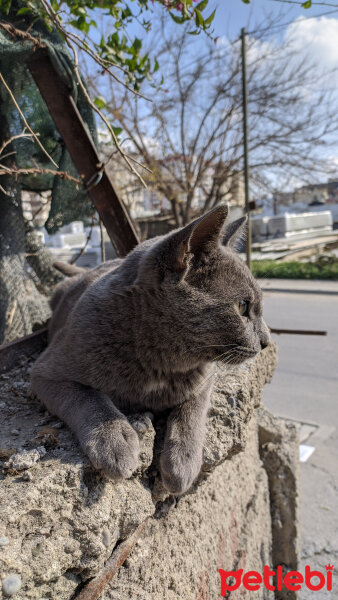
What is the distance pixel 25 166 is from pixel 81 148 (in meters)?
0.44

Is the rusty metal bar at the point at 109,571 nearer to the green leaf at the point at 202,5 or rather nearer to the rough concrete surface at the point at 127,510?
the rough concrete surface at the point at 127,510

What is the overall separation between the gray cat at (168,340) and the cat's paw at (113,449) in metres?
0.12

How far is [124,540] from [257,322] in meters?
0.82

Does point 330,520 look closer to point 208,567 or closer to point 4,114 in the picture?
point 208,567

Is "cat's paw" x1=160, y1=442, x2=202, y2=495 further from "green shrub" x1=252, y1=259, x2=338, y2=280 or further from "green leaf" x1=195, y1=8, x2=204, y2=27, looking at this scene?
"green shrub" x1=252, y1=259, x2=338, y2=280

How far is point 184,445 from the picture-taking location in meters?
1.46

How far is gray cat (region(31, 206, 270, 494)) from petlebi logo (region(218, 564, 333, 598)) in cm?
81

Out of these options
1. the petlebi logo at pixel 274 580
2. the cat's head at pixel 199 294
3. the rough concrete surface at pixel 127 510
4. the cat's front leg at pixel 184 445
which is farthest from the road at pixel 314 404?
the cat's head at pixel 199 294

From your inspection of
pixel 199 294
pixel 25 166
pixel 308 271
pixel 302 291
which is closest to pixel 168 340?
pixel 199 294

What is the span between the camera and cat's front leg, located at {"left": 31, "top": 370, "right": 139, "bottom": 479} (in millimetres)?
1198

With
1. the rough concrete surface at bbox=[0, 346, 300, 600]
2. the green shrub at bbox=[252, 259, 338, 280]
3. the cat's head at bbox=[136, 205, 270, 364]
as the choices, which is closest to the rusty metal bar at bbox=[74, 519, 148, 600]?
the rough concrete surface at bbox=[0, 346, 300, 600]

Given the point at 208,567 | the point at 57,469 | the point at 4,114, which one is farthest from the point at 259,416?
the point at 4,114

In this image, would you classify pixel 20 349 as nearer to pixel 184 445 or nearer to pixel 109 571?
pixel 184 445

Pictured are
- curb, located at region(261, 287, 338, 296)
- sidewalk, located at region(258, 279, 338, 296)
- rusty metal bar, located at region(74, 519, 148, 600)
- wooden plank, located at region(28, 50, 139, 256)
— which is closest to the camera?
rusty metal bar, located at region(74, 519, 148, 600)
